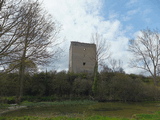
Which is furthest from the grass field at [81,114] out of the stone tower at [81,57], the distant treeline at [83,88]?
the stone tower at [81,57]

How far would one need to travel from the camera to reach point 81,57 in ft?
114

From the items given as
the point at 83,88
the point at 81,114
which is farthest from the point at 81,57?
the point at 81,114

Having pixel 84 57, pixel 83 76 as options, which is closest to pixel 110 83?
pixel 83 76

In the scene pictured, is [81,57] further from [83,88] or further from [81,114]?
[81,114]

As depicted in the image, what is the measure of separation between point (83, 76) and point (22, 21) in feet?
64.9

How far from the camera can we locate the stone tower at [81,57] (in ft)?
111

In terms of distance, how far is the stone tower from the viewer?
3372 centimetres

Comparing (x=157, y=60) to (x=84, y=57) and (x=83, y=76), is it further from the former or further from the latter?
(x=84, y=57)

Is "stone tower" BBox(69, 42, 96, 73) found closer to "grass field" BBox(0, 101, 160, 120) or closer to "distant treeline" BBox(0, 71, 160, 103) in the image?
"distant treeline" BBox(0, 71, 160, 103)

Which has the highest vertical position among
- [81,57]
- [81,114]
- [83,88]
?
[81,57]

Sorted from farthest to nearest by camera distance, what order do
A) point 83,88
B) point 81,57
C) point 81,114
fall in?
1. point 81,57
2. point 83,88
3. point 81,114

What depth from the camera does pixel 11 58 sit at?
5629mm

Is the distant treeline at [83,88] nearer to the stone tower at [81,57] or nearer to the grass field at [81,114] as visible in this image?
the grass field at [81,114]

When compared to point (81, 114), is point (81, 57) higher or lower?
higher
